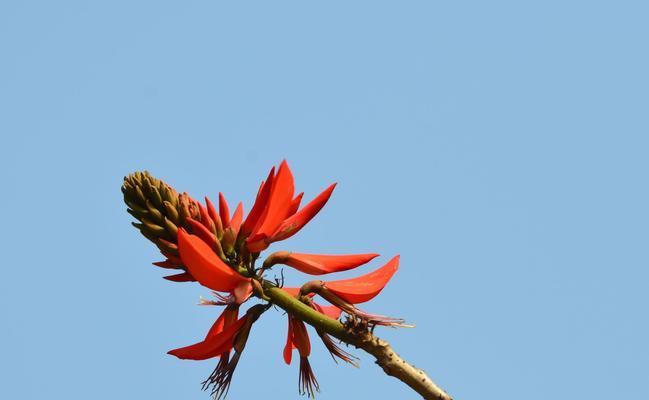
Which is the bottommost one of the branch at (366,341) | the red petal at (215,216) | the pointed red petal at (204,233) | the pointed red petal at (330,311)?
the branch at (366,341)

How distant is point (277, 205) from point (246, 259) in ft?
0.67

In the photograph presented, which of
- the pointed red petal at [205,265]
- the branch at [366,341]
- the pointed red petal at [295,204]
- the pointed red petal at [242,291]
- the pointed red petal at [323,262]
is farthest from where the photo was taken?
the pointed red petal at [295,204]

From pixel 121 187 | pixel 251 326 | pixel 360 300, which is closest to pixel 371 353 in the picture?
pixel 360 300

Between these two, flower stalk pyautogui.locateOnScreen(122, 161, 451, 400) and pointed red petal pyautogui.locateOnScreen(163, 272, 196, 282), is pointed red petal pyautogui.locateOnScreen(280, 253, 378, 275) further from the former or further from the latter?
pointed red petal pyautogui.locateOnScreen(163, 272, 196, 282)

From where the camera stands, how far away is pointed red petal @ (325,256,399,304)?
101 inches

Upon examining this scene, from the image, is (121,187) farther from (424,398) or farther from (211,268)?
(424,398)

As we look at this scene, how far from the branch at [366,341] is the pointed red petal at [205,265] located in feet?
0.39

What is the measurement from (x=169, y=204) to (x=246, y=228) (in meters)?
0.26

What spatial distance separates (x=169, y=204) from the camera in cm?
258

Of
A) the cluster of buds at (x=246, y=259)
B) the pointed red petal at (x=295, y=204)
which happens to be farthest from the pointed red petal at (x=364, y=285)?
the pointed red petal at (x=295, y=204)

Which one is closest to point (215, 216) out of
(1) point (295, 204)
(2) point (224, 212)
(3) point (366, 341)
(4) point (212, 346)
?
(2) point (224, 212)

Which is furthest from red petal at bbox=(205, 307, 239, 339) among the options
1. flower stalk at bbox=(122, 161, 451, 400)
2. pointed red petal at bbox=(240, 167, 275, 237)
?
pointed red petal at bbox=(240, 167, 275, 237)

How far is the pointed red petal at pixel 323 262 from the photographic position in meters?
2.62

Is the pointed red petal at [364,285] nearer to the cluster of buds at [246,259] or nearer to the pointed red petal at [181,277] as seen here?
the cluster of buds at [246,259]
